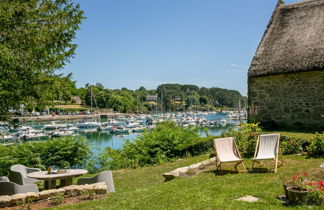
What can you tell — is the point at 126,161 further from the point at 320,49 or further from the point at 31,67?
the point at 320,49

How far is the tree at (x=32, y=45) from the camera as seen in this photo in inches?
309

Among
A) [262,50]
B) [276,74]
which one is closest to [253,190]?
[276,74]

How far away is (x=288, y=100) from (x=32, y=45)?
12.1 meters

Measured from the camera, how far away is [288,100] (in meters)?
15.0

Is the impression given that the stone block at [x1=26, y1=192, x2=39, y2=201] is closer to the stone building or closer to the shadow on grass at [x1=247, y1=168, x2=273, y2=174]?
the shadow on grass at [x1=247, y1=168, x2=273, y2=174]

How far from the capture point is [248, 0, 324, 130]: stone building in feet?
46.0

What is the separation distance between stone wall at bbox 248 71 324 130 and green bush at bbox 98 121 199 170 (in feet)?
13.5

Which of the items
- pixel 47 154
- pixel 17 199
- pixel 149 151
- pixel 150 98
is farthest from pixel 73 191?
pixel 150 98

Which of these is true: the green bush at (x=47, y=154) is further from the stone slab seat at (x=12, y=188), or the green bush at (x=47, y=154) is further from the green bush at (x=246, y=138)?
the green bush at (x=246, y=138)

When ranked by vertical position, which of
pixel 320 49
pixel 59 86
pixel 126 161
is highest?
pixel 320 49

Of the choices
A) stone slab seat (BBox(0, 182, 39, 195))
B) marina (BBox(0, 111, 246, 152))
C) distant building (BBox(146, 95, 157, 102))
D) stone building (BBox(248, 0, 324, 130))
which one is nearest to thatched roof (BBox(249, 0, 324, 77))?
stone building (BBox(248, 0, 324, 130))

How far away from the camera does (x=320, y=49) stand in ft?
45.3

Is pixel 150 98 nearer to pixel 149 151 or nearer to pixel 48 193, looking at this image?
pixel 149 151

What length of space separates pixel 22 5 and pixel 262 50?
1235 centimetres
